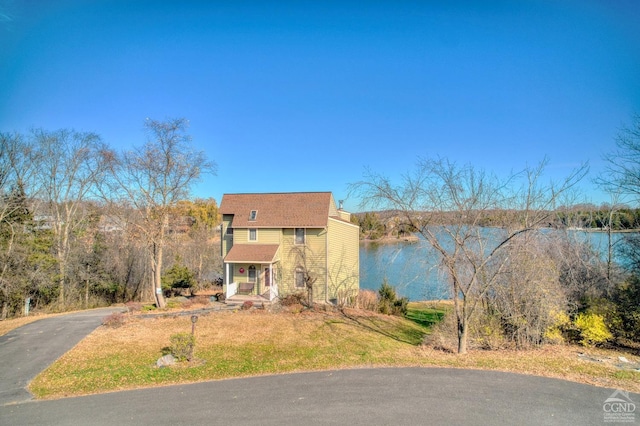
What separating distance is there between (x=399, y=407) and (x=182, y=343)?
566 cm

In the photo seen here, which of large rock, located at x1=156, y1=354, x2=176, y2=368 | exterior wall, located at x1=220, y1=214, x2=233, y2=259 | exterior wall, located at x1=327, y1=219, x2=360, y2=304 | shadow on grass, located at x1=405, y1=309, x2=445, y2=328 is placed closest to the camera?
large rock, located at x1=156, y1=354, x2=176, y2=368

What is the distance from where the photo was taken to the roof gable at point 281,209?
21.3 m

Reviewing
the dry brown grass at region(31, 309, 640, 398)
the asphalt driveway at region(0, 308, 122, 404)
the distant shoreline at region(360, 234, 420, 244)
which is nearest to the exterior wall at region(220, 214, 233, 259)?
the asphalt driveway at region(0, 308, 122, 404)

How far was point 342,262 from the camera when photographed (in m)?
22.9

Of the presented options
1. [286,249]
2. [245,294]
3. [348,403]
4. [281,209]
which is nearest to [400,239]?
[348,403]

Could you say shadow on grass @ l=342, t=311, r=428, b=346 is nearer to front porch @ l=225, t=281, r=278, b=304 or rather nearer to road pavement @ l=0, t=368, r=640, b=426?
road pavement @ l=0, t=368, r=640, b=426

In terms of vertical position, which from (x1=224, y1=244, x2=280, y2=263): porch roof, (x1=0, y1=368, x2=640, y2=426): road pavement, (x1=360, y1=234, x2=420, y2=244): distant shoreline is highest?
(x1=360, y1=234, x2=420, y2=244): distant shoreline

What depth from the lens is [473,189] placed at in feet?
30.6

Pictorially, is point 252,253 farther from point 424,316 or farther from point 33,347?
point 33,347

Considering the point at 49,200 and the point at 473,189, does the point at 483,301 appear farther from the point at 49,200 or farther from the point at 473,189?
the point at 49,200

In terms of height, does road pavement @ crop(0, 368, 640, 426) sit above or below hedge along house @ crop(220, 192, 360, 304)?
below

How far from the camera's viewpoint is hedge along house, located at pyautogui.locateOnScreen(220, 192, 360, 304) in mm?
20891

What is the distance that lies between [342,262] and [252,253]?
6115 millimetres

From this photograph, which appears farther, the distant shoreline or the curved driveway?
the distant shoreline
